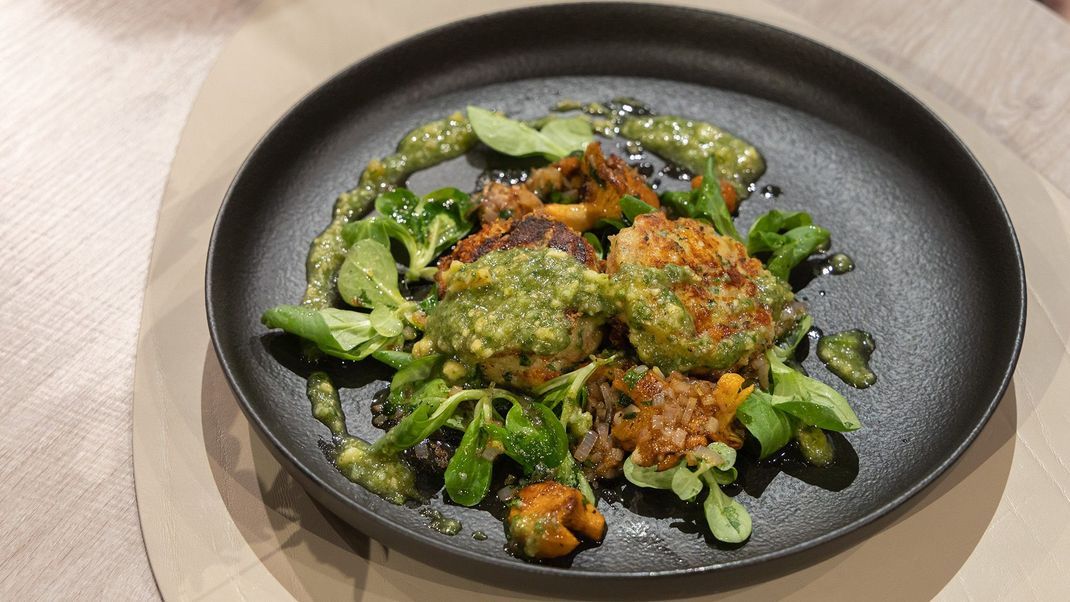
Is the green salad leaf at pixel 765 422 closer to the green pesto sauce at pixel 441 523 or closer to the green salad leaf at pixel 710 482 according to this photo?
the green salad leaf at pixel 710 482

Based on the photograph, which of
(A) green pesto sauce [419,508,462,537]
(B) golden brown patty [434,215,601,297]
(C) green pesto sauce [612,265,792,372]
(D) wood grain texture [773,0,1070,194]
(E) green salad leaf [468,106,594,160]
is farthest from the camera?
(D) wood grain texture [773,0,1070,194]

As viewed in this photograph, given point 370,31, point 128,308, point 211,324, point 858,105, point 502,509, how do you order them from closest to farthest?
point 502,509
point 211,324
point 128,308
point 858,105
point 370,31

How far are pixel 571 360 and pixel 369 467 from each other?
640mm

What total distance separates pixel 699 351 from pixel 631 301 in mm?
235

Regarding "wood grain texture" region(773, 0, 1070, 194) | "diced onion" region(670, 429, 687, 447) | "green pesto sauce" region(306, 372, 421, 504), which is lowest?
"green pesto sauce" region(306, 372, 421, 504)

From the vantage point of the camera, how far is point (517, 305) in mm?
2609

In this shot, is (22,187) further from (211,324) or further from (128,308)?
(211,324)

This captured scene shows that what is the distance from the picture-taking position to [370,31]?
405 centimetres

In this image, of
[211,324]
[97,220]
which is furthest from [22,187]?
[211,324]

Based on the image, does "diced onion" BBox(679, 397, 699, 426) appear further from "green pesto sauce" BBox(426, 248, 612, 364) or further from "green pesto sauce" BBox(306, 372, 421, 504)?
"green pesto sauce" BBox(306, 372, 421, 504)

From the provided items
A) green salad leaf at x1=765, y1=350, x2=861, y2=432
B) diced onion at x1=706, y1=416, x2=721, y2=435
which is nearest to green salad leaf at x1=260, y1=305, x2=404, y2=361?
diced onion at x1=706, y1=416, x2=721, y2=435

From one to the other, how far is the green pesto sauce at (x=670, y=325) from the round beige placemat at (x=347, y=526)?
60 cm

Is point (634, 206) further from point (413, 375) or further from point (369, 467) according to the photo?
point (369, 467)

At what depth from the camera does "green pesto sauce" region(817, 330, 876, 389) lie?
2822 mm
